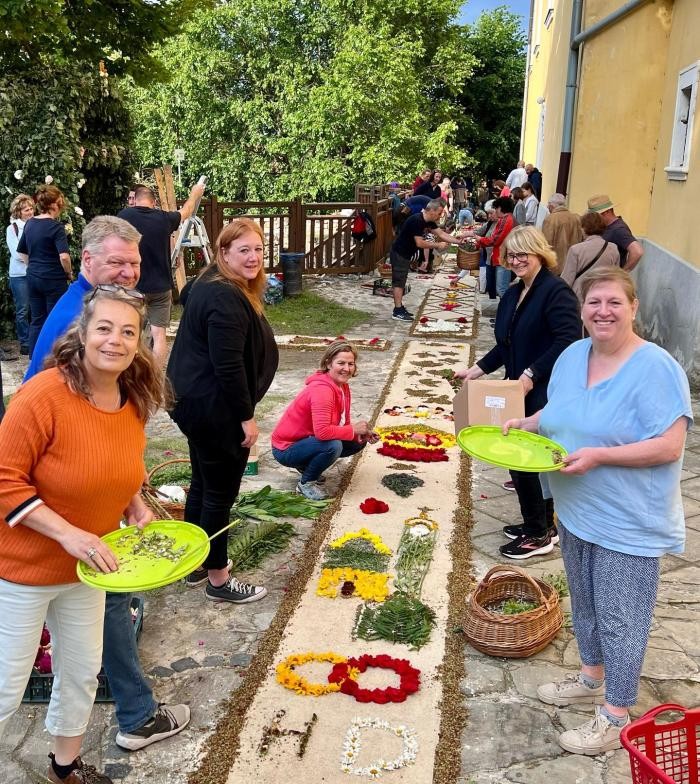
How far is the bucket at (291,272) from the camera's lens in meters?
13.4

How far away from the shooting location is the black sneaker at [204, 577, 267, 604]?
427 cm

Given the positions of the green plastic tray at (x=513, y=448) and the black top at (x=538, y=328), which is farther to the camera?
the black top at (x=538, y=328)

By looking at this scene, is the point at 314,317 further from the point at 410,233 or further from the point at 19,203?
the point at 19,203

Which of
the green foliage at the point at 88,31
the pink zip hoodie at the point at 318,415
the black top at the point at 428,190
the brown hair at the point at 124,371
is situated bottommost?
the pink zip hoodie at the point at 318,415

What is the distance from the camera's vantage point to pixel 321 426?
5.40 metres

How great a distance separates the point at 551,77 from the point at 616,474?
17889 millimetres


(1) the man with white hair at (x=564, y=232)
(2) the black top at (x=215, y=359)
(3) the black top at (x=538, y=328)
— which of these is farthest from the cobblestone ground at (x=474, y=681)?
(1) the man with white hair at (x=564, y=232)

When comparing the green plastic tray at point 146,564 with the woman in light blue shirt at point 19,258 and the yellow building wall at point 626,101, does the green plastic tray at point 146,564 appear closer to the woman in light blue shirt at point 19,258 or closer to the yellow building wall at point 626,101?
the woman in light blue shirt at point 19,258

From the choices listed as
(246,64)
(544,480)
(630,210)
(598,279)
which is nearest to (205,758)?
(544,480)

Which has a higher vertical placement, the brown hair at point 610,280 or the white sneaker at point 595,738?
the brown hair at point 610,280

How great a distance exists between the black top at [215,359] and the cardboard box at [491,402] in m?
1.20

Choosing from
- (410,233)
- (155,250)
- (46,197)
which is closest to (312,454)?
(155,250)

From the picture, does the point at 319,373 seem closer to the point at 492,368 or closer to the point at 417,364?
the point at 492,368

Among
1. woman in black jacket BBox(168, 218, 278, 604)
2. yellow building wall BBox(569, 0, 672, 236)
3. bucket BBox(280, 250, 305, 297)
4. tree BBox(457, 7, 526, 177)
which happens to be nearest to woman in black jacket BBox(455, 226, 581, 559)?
woman in black jacket BBox(168, 218, 278, 604)
